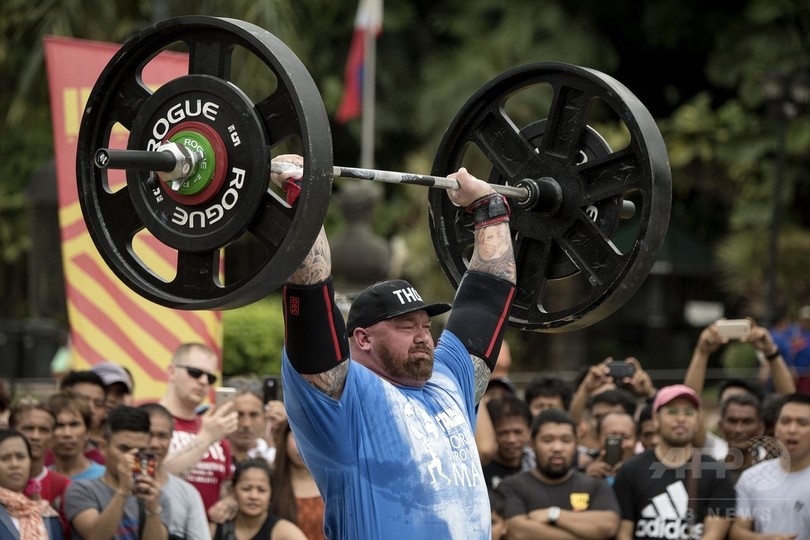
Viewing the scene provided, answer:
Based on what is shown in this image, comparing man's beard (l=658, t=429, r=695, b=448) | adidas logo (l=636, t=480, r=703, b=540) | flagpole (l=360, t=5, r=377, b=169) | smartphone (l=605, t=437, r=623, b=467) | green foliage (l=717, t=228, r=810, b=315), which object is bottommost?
adidas logo (l=636, t=480, r=703, b=540)

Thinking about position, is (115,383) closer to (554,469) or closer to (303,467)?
(303,467)

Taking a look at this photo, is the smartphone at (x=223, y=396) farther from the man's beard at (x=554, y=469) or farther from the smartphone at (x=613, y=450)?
the smartphone at (x=613, y=450)

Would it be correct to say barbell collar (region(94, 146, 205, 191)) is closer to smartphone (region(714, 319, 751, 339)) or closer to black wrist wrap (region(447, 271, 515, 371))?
black wrist wrap (region(447, 271, 515, 371))

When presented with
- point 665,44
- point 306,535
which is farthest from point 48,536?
point 665,44

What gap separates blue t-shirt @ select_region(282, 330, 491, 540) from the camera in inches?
195

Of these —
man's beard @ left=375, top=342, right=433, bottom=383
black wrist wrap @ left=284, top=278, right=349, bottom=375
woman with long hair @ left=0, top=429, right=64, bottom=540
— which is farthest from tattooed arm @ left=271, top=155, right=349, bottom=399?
woman with long hair @ left=0, top=429, right=64, bottom=540

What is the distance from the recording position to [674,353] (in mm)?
25297

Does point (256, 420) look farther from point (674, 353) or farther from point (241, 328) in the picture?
point (674, 353)

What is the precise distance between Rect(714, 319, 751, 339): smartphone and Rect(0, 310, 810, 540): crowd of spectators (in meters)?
0.10

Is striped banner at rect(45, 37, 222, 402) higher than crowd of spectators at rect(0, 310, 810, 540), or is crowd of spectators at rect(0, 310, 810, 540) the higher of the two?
striped banner at rect(45, 37, 222, 402)

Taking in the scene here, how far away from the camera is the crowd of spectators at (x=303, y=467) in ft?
23.4

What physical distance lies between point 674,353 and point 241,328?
1206 cm

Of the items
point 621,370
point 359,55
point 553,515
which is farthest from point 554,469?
point 359,55

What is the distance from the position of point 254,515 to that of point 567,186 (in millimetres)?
2775
